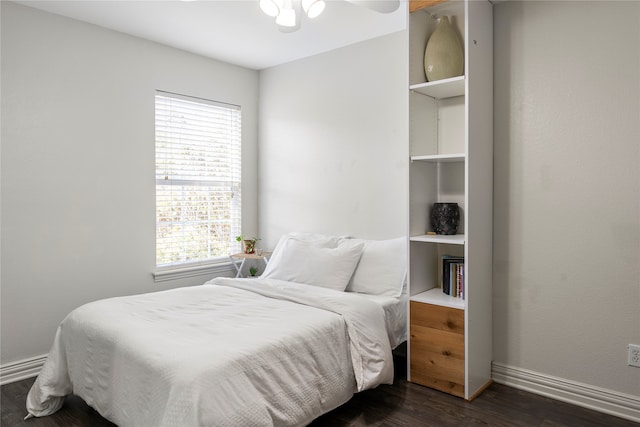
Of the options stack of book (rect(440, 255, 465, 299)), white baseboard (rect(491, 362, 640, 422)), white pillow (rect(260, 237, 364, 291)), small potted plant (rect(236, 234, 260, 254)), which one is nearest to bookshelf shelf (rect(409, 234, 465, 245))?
stack of book (rect(440, 255, 465, 299))

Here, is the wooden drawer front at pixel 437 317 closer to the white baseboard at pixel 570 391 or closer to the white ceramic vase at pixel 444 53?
the white baseboard at pixel 570 391

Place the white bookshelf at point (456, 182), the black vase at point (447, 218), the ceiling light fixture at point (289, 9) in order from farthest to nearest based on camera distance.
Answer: the black vase at point (447, 218)
the white bookshelf at point (456, 182)
the ceiling light fixture at point (289, 9)

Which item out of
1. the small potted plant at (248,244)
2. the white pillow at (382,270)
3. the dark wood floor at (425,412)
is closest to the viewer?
the dark wood floor at (425,412)

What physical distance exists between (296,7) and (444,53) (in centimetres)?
108

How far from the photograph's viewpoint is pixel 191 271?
3928 millimetres

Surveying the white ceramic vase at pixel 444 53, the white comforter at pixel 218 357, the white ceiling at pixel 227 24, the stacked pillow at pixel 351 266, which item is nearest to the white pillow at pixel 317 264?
the stacked pillow at pixel 351 266

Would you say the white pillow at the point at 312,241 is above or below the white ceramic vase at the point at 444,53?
below

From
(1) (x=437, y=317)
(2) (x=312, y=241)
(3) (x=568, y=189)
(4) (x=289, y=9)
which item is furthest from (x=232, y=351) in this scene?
(3) (x=568, y=189)

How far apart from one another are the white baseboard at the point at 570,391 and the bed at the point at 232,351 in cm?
71

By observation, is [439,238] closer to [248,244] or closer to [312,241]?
[312,241]

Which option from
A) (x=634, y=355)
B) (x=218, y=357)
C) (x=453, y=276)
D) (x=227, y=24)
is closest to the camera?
(x=218, y=357)

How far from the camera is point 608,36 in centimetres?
242

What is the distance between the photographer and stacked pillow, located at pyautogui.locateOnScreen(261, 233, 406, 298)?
3105 mm

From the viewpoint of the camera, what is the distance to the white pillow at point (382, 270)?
3.07 metres
